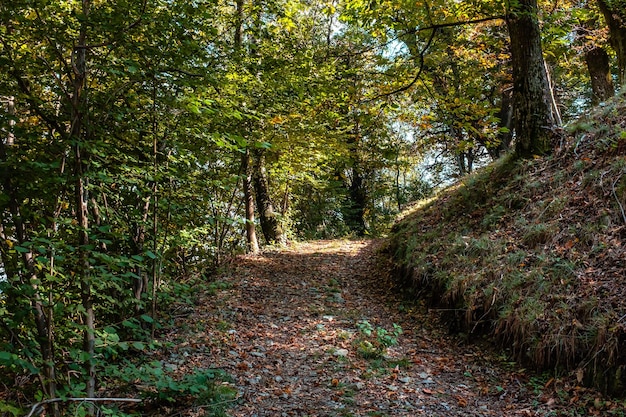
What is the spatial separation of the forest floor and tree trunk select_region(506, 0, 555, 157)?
368cm

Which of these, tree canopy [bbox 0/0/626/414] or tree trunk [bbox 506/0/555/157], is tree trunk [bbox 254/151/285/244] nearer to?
tree canopy [bbox 0/0/626/414]

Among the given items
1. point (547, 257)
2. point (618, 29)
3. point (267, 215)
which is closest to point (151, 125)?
point (547, 257)

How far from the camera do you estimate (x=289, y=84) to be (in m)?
5.88

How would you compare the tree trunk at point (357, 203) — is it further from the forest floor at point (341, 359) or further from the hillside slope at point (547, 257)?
the hillside slope at point (547, 257)

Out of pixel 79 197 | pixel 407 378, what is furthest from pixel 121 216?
pixel 407 378

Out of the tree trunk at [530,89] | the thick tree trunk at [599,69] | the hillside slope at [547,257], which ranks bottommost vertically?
the hillside slope at [547,257]

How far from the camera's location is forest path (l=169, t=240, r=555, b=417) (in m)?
4.05

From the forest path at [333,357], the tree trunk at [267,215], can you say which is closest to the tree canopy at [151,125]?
the tree trunk at [267,215]

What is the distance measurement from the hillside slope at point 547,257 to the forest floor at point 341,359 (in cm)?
36

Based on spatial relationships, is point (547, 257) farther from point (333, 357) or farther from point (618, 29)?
point (618, 29)

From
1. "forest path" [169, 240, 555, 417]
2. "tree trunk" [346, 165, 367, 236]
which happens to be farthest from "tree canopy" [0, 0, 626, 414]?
"tree trunk" [346, 165, 367, 236]

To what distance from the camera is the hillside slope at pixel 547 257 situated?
403cm

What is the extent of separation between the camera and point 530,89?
6977 millimetres

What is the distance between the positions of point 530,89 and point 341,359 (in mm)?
5599
